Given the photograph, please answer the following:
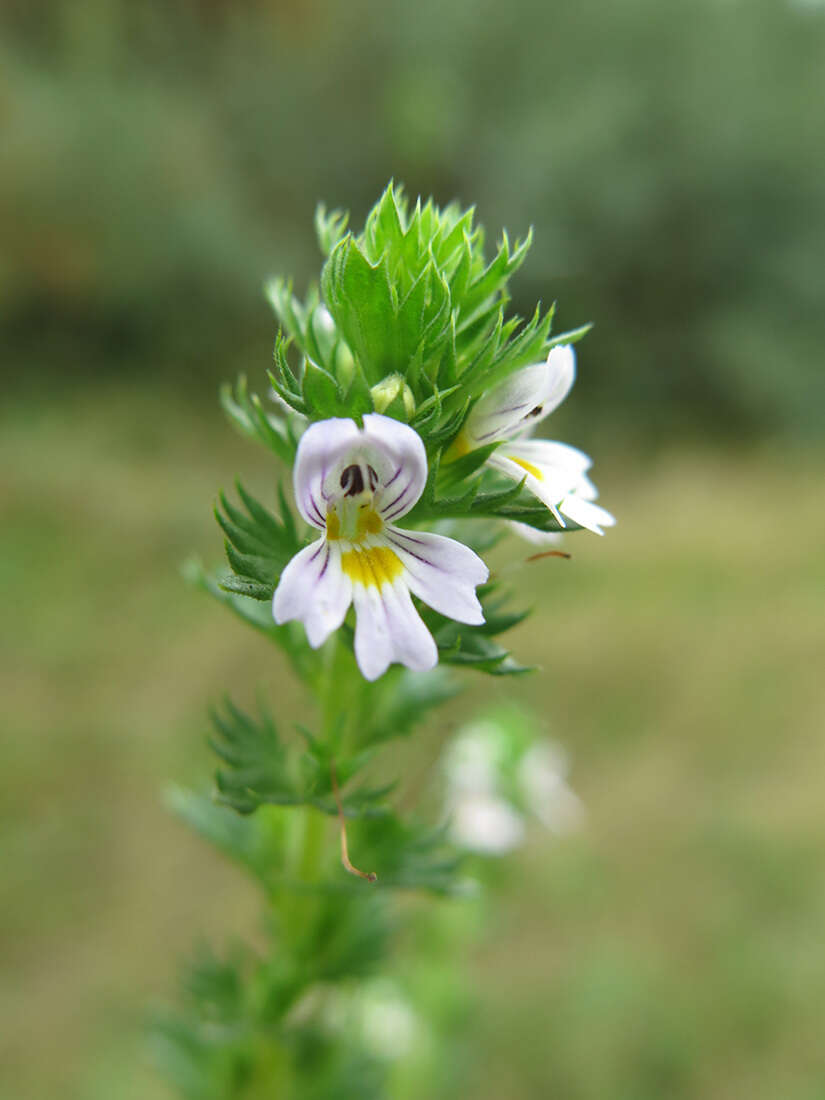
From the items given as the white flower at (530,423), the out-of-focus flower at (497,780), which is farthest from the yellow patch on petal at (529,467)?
the out-of-focus flower at (497,780)

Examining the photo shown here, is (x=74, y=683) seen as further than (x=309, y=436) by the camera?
Yes

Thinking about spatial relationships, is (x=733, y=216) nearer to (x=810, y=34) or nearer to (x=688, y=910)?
(x=810, y=34)

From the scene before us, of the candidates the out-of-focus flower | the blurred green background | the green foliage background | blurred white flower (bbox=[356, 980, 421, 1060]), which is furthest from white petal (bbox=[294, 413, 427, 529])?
the green foliage background

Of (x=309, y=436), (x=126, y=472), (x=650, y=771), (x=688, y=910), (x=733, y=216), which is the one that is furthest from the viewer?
(x=733, y=216)

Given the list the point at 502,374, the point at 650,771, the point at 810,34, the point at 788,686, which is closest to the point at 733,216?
the point at 810,34

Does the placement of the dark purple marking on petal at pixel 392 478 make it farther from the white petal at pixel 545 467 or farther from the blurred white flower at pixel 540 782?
the blurred white flower at pixel 540 782

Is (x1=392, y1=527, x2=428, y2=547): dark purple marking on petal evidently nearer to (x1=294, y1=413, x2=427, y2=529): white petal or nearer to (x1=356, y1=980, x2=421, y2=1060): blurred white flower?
(x1=294, y1=413, x2=427, y2=529): white petal
